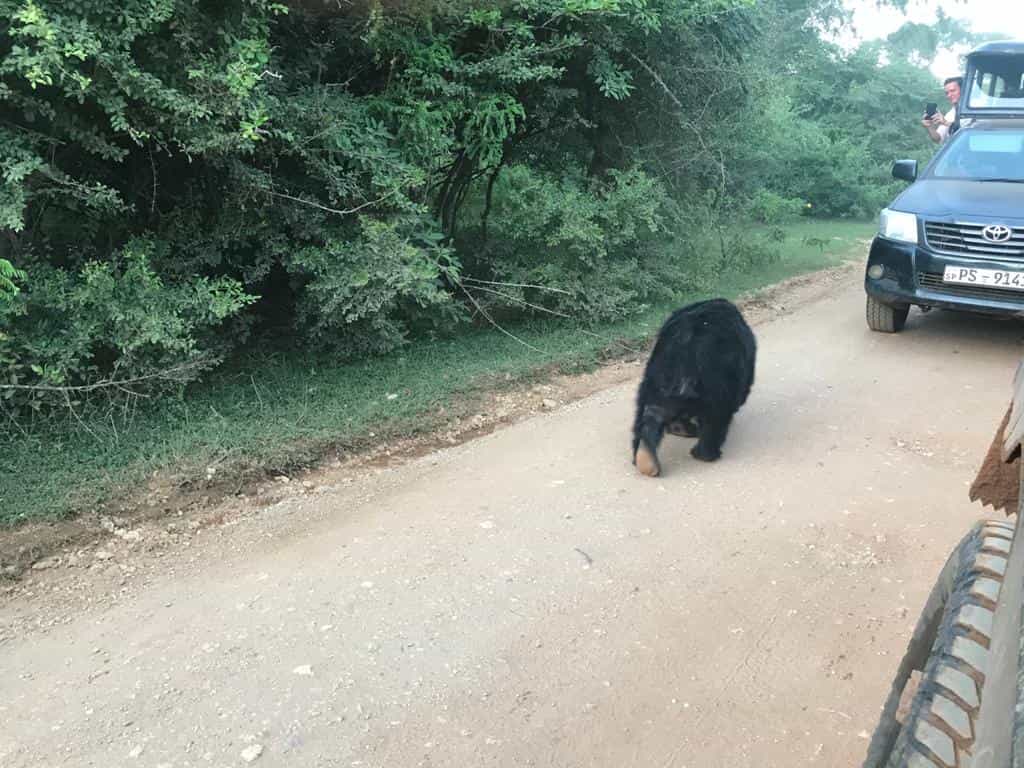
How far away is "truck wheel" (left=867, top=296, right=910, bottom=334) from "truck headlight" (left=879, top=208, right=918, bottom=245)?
2.19 feet

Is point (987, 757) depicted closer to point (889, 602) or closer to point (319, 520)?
point (889, 602)

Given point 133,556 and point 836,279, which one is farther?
point 836,279

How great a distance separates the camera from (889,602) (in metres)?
3.72

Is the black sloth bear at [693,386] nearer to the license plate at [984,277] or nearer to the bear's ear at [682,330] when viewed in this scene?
the bear's ear at [682,330]

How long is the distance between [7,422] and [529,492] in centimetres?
322

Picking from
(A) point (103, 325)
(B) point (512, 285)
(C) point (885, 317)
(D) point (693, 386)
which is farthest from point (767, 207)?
(A) point (103, 325)

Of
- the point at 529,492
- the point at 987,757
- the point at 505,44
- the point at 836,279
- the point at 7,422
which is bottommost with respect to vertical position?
the point at 836,279

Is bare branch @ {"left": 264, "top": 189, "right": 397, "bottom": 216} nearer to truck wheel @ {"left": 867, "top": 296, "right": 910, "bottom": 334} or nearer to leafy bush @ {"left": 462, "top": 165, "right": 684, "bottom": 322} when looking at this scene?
leafy bush @ {"left": 462, "top": 165, "right": 684, "bottom": 322}

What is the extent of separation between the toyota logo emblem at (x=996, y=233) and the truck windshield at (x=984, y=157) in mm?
1189

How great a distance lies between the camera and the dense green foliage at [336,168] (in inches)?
190

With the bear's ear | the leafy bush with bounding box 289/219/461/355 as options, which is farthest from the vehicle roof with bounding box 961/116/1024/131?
the leafy bush with bounding box 289/219/461/355

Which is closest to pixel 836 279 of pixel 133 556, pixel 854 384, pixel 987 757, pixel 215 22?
pixel 854 384

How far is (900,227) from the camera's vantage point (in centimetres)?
809

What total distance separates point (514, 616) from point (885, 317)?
257 inches
